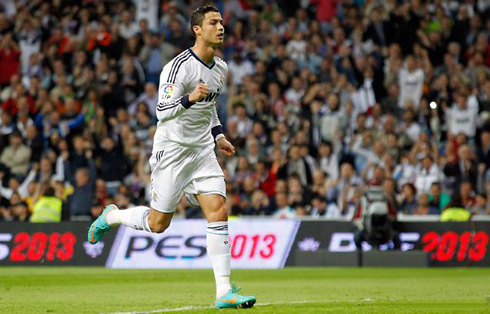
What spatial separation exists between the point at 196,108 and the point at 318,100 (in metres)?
11.7

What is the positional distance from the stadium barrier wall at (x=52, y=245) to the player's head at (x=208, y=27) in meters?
9.64

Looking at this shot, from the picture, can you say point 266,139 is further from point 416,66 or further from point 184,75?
point 184,75

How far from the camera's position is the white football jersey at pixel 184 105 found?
877cm

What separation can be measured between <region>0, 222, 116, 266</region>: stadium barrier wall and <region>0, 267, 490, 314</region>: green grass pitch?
107 centimetres

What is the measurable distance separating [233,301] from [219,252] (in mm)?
473

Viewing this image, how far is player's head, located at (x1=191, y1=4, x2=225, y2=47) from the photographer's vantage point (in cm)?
894

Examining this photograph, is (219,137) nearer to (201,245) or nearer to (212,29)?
(212,29)

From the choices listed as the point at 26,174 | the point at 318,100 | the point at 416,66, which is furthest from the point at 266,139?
the point at 26,174

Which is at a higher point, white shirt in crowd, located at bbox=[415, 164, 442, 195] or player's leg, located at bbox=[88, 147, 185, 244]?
player's leg, located at bbox=[88, 147, 185, 244]

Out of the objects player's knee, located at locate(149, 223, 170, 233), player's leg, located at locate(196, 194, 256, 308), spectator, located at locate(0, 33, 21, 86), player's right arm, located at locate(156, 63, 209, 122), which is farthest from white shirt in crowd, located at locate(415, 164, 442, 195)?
player's right arm, located at locate(156, 63, 209, 122)

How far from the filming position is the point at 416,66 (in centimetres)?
2072

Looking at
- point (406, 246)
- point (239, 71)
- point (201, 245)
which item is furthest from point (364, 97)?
point (201, 245)

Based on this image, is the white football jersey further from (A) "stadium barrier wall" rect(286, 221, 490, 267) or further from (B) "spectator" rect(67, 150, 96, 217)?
(B) "spectator" rect(67, 150, 96, 217)

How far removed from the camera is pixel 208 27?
352 inches
